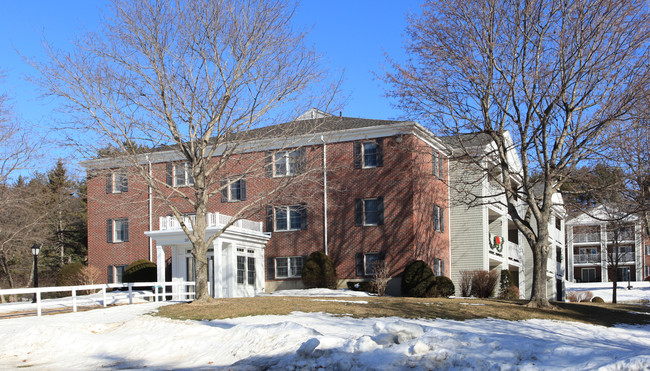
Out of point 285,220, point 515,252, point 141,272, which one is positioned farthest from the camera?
point 515,252

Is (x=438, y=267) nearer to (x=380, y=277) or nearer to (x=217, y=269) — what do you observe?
(x=380, y=277)

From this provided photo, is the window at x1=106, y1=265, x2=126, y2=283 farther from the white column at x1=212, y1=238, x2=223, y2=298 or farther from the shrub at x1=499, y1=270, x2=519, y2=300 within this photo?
the shrub at x1=499, y1=270, x2=519, y2=300

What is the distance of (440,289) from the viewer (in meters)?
30.0

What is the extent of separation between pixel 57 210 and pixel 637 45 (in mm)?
47929

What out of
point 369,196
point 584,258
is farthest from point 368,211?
point 584,258

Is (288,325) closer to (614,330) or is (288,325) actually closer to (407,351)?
(407,351)

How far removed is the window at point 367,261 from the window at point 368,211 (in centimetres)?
157

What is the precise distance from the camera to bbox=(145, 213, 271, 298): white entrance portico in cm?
3083

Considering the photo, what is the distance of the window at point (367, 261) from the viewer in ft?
106

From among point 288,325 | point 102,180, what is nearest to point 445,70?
point 288,325

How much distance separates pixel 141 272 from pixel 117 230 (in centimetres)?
420

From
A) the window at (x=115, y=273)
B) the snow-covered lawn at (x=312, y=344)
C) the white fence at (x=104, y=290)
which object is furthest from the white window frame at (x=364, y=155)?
the window at (x=115, y=273)

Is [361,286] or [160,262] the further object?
[160,262]

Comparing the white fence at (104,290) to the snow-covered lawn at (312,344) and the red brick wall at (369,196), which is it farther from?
the red brick wall at (369,196)
